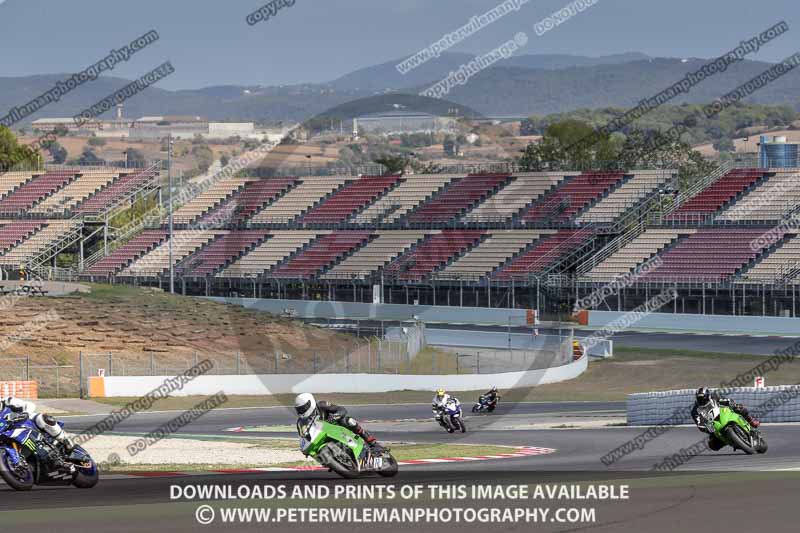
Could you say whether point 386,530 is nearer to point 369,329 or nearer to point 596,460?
point 596,460

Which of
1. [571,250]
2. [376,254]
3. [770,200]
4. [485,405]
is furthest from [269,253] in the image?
[485,405]

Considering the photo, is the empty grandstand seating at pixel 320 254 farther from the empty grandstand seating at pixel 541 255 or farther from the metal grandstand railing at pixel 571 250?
the metal grandstand railing at pixel 571 250

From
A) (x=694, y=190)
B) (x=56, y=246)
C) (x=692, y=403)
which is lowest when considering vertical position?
(x=692, y=403)

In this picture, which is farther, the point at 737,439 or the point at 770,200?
the point at 770,200

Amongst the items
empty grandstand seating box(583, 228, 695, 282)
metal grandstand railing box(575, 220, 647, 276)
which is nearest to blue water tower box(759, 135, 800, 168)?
metal grandstand railing box(575, 220, 647, 276)

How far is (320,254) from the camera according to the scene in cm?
8044

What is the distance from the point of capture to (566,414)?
3875 cm

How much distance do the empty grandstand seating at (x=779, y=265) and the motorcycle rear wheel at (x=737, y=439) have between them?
132 ft

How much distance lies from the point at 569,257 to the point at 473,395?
1048 inches

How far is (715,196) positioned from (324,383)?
34.9 metres

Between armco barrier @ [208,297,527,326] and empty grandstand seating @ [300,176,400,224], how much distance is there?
33.8 feet

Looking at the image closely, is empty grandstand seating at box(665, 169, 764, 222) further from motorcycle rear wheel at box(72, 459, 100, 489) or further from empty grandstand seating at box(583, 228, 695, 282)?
motorcycle rear wheel at box(72, 459, 100, 489)

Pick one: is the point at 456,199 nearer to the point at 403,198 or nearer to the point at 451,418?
the point at 403,198

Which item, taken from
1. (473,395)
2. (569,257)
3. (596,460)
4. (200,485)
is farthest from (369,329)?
(200,485)
